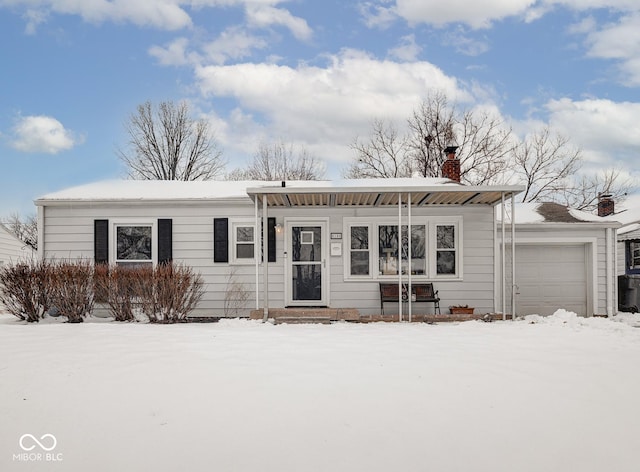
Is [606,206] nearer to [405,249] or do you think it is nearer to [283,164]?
[405,249]

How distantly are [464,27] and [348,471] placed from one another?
15.5 meters

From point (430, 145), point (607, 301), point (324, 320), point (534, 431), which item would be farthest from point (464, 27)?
point (534, 431)

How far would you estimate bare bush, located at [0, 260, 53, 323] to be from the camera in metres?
8.70

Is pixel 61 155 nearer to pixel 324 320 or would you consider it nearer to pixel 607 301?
pixel 324 320

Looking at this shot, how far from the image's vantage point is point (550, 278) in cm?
1123

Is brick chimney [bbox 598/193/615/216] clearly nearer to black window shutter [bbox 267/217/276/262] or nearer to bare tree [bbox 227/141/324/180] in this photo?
bare tree [bbox 227/141/324/180]

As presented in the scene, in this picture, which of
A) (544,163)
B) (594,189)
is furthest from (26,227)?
(594,189)

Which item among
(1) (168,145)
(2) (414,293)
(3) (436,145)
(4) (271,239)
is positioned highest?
(1) (168,145)

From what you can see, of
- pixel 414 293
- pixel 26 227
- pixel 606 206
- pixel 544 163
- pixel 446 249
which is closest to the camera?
pixel 414 293

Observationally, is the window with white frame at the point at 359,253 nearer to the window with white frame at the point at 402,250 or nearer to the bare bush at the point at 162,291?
the window with white frame at the point at 402,250

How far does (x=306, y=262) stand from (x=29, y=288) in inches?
219

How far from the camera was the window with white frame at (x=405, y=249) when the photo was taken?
9.97 meters

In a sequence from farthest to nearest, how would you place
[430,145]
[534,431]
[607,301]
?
[430,145] < [607,301] < [534,431]

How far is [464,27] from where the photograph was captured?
49.1ft
